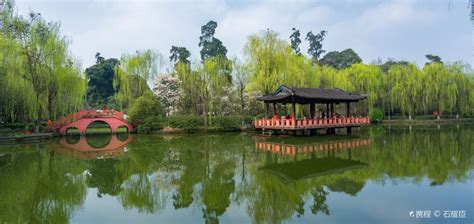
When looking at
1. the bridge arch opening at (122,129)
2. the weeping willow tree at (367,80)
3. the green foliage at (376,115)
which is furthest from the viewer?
the green foliage at (376,115)

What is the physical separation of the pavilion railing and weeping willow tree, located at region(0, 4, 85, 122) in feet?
42.0

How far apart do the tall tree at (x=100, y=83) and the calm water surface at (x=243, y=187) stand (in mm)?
28524

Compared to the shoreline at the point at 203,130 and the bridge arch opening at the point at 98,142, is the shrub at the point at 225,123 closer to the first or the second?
the shoreline at the point at 203,130

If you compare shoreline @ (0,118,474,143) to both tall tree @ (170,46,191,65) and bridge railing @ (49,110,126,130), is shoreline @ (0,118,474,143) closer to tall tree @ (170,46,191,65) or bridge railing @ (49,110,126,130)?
bridge railing @ (49,110,126,130)

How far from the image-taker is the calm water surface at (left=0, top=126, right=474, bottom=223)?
545 centimetres

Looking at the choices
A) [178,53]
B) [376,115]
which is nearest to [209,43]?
[178,53]

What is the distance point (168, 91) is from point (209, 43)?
1991cm

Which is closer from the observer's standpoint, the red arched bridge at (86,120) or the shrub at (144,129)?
the red arched bridge at (86,120)

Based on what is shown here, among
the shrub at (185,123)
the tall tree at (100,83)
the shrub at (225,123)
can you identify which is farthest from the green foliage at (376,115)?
the tall tree at (100,83)

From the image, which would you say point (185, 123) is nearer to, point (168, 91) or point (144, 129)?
point (144, 129)

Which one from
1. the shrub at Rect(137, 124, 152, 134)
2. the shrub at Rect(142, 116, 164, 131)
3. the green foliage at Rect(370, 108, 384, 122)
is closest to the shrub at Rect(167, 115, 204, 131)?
the shrub at Rect(142, 116, 164, 131)

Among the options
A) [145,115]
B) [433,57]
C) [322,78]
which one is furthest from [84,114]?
[433,57]

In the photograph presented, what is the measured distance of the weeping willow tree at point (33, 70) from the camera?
16859 millimetres

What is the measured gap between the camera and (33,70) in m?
18.6
